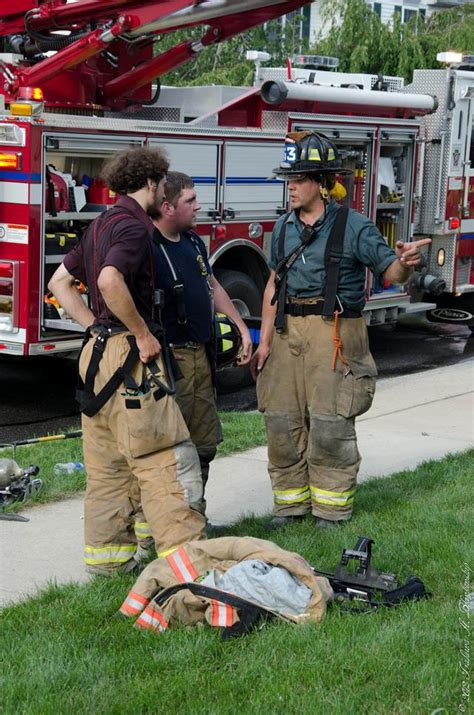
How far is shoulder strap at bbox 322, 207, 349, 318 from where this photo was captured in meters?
5.29

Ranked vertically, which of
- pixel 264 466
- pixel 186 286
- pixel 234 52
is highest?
pixel 234 52

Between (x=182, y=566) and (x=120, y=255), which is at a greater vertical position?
(x=120, y=255)

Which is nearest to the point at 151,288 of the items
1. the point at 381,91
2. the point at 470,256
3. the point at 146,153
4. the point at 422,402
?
the point at 146,153

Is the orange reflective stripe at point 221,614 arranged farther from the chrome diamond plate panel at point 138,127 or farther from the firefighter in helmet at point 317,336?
the chrome diamond plate panel at point 138,127

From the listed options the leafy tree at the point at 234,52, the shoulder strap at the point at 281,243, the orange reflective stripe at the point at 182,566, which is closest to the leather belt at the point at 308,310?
the shoulder strap at the point at 281,243

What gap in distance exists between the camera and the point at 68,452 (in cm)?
673

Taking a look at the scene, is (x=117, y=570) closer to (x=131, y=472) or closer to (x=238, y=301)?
(x=131, y=472)

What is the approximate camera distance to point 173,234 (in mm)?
4953

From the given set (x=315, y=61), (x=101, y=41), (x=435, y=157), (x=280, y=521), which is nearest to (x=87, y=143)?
(x=101, y=41)

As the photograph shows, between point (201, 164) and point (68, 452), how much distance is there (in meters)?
2.83

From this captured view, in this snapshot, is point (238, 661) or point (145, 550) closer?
point (238, 661)

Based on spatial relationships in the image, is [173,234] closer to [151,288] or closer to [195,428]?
[151,288]

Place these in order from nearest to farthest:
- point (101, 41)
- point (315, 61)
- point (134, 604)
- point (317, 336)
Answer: point (134, 604)
point (317, 336)
point (101, 41)
point (315, 61)

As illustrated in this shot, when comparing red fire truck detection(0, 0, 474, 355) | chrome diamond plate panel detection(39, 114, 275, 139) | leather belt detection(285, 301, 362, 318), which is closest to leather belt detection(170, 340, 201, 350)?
leather belt detection(285, 301, 362, 318)
